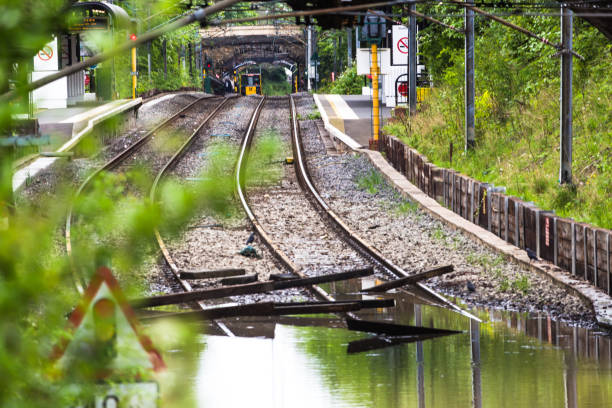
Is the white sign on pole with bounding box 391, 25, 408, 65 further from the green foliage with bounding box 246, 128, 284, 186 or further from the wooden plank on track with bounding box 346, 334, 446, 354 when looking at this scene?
the green foliage with bounding box 246, 128, 284, 186

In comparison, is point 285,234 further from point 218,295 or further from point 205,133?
point 205,133

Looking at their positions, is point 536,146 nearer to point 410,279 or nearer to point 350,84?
point 410,279

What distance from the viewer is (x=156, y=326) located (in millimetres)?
2154

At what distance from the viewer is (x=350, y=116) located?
3950 centimetres

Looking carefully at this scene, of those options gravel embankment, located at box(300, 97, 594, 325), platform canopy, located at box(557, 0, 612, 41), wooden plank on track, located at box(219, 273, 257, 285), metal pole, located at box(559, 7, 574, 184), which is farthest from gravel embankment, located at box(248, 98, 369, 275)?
platform canopy, located at box(557, 0, 612, 41)

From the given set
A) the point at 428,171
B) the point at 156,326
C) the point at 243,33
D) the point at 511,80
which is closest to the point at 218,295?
the point at 156,326

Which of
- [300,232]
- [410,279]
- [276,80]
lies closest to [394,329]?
[410,279]

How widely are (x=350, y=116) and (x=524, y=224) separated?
25.3m

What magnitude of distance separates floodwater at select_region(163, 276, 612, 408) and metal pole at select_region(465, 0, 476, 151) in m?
11.4

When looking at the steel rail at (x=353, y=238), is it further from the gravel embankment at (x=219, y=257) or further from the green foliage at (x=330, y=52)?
the green foliage at (x=330, y=52)

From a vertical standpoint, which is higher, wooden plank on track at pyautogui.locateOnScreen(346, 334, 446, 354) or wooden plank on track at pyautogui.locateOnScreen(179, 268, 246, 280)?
wooden plank on track at pyautogui.locateOnScreen(179, 268, 246, 280)

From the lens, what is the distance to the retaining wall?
11.6 metres

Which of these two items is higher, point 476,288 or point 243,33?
point 243,33

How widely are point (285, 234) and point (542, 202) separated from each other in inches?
175
